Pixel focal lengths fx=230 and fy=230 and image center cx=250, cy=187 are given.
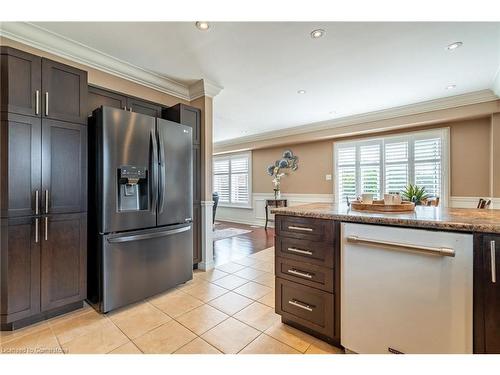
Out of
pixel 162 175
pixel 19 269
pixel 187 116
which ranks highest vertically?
pixel 187 116

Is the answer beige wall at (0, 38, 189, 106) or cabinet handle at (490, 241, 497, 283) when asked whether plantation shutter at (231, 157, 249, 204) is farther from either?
cabinet handle at (490, 241, 497, 283)

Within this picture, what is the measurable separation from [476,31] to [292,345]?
10.3 ft

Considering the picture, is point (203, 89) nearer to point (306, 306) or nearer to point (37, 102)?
point (37, 102)

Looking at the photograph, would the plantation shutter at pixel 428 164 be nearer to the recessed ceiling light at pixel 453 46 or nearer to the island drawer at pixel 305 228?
the recessed ceiling light at pixel 453 46

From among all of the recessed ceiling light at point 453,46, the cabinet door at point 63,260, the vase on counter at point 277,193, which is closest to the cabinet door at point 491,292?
the recessed ceiling light at point 453,46

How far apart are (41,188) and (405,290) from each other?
2.63m

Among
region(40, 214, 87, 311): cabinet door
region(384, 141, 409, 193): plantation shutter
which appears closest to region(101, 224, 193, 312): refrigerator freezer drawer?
region(40, 214, 87, 311): cabinet door

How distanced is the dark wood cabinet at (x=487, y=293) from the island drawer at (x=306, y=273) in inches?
27.9

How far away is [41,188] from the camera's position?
1.82 meters

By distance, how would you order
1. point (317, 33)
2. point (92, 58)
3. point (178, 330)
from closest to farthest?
point (178, 330) → point (317, 33) → point (92, 58)

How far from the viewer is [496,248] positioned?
1067 mm

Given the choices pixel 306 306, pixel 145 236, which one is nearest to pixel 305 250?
pixel 306 306

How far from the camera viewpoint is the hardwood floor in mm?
3805

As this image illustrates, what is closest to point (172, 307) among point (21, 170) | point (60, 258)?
point (60, 258)
